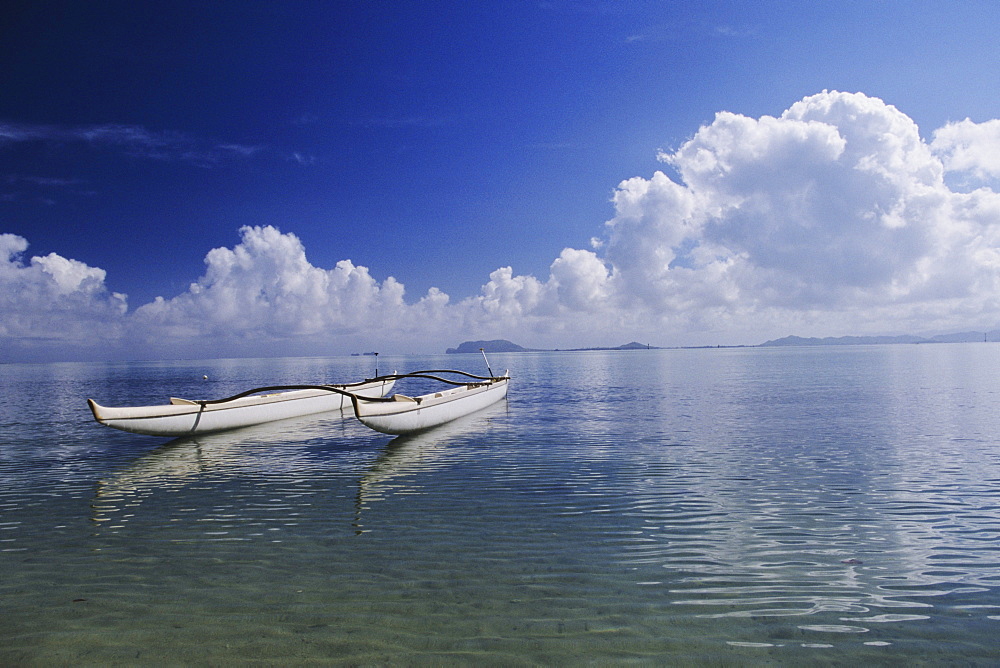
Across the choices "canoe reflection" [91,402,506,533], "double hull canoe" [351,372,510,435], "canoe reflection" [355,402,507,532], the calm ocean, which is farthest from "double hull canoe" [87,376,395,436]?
"canoe reflection" [355,402,507,532]

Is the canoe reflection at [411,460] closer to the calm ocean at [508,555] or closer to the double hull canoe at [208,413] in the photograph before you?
the calm ocean at [508,555]

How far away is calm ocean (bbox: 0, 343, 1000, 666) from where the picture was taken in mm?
5887

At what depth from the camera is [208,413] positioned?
22875 mm

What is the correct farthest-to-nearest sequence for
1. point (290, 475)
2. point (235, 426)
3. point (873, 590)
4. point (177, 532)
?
point (235, 426), point (290, 475), point (177, 532), point (873, 590)

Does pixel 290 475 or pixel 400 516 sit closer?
pixel 400 516

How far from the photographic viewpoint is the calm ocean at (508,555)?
5887 millimetres

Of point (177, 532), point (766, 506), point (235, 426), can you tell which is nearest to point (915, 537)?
point (766, 506)

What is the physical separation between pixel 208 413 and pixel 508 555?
19.2 metres

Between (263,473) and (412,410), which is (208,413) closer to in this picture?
(412,410)

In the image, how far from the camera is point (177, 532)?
1005 centimetres

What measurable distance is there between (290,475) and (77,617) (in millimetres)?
8508

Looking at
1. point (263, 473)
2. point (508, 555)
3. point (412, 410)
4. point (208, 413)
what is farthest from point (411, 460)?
point (208, 413)

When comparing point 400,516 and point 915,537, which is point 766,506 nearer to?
point 915,537

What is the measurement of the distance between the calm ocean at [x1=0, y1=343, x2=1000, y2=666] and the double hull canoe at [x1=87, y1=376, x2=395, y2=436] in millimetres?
1608
